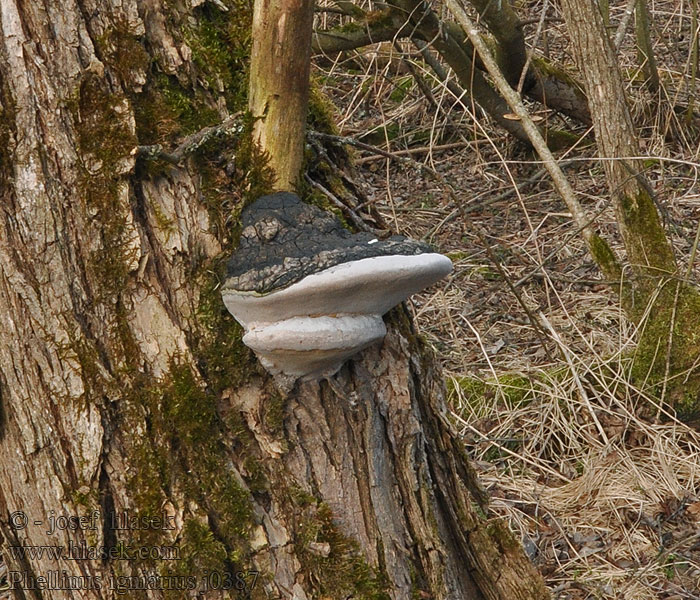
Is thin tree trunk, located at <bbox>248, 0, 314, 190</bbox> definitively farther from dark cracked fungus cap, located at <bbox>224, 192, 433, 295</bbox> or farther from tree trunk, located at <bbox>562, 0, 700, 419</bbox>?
tree trunk, located at <bbox>562, 0, 700, 419</bbox>

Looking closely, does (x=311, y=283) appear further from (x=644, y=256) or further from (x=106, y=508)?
(x=644, y=256)

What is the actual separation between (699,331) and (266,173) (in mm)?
3245

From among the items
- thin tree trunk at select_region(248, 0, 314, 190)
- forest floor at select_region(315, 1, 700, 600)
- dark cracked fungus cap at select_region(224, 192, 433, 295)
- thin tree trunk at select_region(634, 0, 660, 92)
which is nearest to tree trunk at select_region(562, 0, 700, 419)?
forest floor at select_region(315, 1, 700, 600)

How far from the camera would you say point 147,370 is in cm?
163

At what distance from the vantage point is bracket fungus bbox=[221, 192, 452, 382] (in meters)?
1.45

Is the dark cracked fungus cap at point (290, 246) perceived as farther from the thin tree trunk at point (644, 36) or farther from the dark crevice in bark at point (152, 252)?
the thin tree trunk at point (644, 36)

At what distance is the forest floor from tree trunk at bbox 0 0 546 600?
61 cm

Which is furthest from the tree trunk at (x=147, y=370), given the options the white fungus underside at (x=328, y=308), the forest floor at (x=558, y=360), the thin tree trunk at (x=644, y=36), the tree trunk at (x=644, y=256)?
the thin tree trunk at (x=644, y=36)

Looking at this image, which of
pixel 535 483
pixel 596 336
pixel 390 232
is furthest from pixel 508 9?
pixel 390 232

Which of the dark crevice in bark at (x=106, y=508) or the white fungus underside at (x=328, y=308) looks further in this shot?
the dark crevice in bark at (x=106, y=508)

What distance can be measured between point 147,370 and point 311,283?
43cm

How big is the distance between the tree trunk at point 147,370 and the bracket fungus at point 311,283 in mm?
84

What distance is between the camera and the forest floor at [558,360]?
361cm

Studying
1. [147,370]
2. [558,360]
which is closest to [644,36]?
[558,360]
